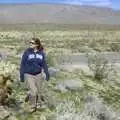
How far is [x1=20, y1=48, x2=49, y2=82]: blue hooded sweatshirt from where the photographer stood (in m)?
9.64

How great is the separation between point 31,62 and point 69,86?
442 centimetres

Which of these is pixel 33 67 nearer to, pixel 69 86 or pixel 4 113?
pixel 4 113

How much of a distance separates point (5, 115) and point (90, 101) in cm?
284

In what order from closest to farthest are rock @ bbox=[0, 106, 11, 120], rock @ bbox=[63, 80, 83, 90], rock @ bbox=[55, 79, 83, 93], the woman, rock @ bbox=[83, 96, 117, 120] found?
rock @ bbox=[0, 106, 11, 120] → the woman → rock @ bbox=[83, 96, 117, 120] → rock @ bbox=[55, 79, 83, 93] → rock @ bbox=[63, 80, 83, 90]

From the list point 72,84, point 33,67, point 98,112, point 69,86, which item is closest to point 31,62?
point 33,67

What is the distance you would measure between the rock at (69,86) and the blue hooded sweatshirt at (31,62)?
344 centimetres

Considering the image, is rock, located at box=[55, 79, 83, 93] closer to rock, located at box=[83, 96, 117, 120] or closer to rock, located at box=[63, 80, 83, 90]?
rock, located at box=[63, 80, 83, 90]

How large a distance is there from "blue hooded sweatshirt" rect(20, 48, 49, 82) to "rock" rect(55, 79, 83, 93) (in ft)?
11.3

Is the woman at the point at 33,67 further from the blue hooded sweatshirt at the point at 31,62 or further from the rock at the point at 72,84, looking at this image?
the rock at the point at 72,84

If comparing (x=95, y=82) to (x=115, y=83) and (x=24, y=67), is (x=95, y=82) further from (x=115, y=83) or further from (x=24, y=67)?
(x=24, y=67)

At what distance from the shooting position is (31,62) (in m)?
9.73

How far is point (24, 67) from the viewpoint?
976 centimetres

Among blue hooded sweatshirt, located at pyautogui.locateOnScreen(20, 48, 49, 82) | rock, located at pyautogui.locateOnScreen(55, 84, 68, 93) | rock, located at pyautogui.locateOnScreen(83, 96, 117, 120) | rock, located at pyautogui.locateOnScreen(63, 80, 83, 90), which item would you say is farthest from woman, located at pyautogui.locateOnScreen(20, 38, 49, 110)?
rock, located at pyautogui.locateOnScreen(63, 80, 83, 90)

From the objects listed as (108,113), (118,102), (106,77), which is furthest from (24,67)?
(106,77)
